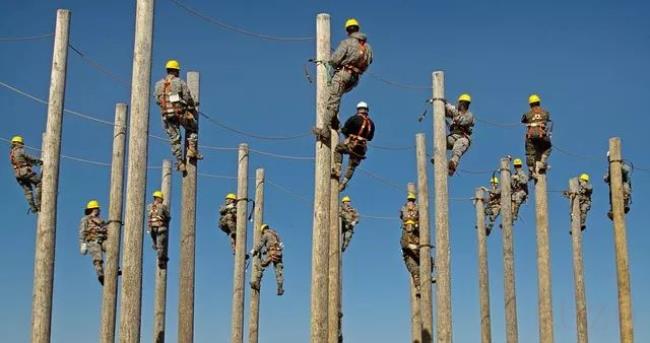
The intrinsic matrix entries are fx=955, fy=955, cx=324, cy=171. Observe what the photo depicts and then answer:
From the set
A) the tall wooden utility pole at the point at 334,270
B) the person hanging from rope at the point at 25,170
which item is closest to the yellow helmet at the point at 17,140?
the person hanging from rope at the point at 25,170

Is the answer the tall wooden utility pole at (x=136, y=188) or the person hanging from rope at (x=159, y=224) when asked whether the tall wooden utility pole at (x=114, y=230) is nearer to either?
the person hanging from rope at (x=159, y=224)

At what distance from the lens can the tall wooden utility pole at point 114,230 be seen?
10.7 meters

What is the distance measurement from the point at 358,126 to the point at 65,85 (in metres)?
3.19

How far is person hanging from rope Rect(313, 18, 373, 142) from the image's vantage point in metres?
8.23

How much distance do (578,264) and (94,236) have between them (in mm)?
7734

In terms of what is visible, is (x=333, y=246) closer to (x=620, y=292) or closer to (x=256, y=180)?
(x=620, y=292)

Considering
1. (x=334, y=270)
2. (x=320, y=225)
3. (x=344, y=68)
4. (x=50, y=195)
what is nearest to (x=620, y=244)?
(x=334, y=270)

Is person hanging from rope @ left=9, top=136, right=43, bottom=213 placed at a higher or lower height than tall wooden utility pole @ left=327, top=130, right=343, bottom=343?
higher

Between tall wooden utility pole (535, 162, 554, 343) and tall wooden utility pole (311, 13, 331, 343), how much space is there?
459 cm

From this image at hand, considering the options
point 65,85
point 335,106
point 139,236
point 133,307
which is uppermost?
point 65,85

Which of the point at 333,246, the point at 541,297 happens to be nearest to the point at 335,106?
the point at 333,246

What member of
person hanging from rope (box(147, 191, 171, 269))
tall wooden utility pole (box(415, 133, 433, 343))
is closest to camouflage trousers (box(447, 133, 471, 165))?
tall wooden utility pole (box(415, 133, 433, 343))

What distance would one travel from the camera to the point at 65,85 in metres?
9.97

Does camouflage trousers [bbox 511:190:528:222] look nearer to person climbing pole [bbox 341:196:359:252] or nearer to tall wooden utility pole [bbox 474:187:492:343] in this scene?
tall wooden utility pole [bbox 474:187:492:343]
